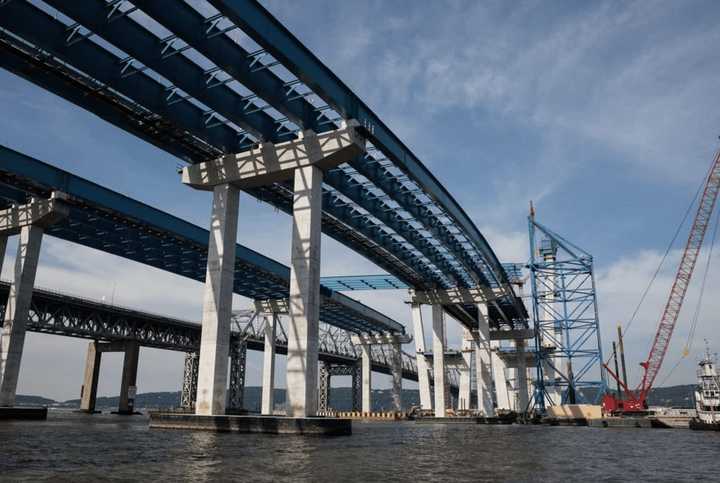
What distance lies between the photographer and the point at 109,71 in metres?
28.7

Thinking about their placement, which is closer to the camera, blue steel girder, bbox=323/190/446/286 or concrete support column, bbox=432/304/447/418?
blue steel girder, bbox=323/190/446/286

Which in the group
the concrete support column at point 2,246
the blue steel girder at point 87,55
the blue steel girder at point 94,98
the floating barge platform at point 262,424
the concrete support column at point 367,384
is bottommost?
the floating barge platform at point 262,424

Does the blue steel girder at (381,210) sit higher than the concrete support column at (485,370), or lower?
higher

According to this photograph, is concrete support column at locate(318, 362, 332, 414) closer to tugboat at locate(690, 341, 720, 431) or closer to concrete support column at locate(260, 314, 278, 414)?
concrete support column at locate(260, 314, 278, 414)

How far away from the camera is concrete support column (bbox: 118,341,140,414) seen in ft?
278

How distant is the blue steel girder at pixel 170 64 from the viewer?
2483cm

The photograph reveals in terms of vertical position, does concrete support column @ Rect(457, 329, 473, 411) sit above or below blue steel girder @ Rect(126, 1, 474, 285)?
below

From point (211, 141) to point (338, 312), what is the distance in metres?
48.9

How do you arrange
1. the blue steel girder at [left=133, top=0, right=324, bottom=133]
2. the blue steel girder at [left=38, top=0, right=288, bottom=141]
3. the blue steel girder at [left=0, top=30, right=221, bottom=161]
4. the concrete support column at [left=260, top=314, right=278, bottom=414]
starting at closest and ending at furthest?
1. the blue steel girder at [left=38, top=0, right=288, bottom=141]
2. the blue steel girder at [left=133, top=0, right=324, bottom=133]
3. the blue steel girder at [left=0, top=30, right=221, bottom=161]
4. the concrete support column at [left=260, top=314, right=278, bottom=414]

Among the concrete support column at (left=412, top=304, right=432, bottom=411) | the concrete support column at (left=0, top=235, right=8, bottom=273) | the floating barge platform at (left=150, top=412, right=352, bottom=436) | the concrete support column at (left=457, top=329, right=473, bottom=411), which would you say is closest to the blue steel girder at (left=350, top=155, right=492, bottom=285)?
the concrete support column at (left=412, top=304, right=432, bottom=411)

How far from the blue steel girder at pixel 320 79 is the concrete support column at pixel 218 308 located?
367 inches

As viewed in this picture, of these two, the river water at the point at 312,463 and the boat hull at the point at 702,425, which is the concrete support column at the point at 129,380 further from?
the boat hull at the point at 702,425

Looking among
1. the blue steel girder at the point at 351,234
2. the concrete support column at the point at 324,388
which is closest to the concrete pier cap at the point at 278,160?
the blue steel girder at the point at 351,234

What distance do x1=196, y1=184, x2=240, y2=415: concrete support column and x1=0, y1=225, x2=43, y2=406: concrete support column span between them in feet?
57.7
